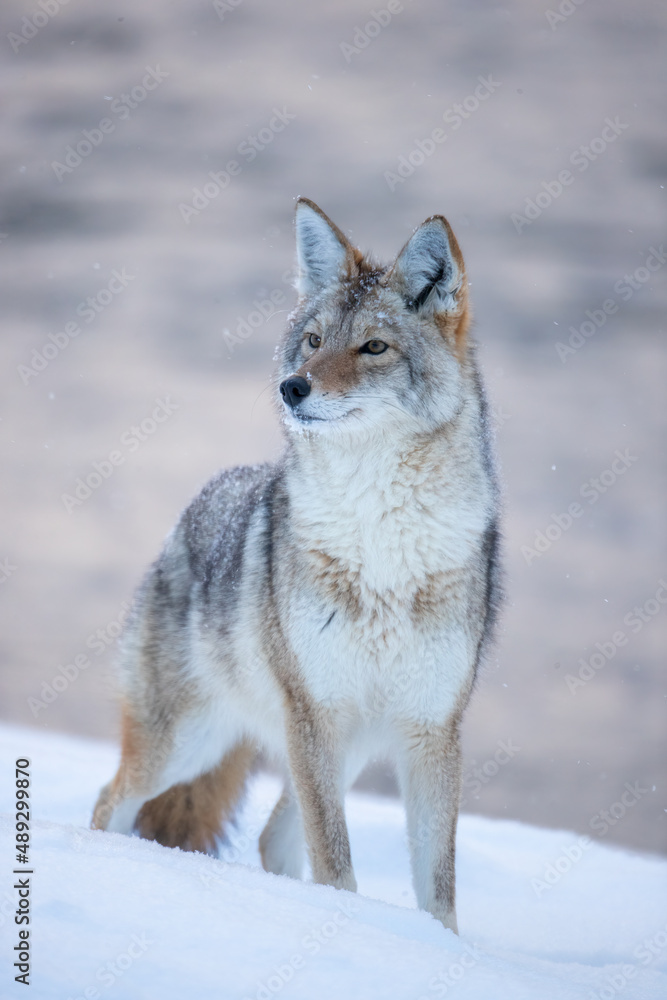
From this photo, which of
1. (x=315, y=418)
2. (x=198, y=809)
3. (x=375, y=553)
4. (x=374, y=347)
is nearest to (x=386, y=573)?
(x=375, y=553)

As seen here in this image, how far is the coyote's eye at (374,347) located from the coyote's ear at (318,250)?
19.1 inches

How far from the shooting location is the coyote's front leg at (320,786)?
10.5 ft

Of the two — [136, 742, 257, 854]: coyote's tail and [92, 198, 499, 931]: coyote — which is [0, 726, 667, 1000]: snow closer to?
[92, 198, 499, 931]: coyote

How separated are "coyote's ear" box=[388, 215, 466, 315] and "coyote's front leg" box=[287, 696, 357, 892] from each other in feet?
5.43

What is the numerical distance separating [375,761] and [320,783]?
20.3 inches

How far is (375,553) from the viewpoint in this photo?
10.7 feet

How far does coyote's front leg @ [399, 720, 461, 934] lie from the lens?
3303 mm

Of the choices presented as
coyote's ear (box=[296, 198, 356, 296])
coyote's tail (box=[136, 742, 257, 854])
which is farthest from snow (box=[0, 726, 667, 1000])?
coyote's ear (box=[296, 198, 356, 296])

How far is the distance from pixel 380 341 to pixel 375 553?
0.83 metres

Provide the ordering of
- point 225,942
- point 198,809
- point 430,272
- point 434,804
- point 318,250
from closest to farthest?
point 225,942
point 434,804
point 430,272
point 318,250
point 198,809

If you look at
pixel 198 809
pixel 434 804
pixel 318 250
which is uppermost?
pixel 318 250

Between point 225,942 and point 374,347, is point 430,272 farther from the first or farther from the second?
point 225,942

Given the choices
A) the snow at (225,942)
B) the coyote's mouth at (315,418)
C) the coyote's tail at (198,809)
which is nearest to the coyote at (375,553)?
the coyote's mouth at (315,418)

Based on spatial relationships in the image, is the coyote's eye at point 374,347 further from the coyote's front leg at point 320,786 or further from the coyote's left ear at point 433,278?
the coyote's front leg at point 320,786
